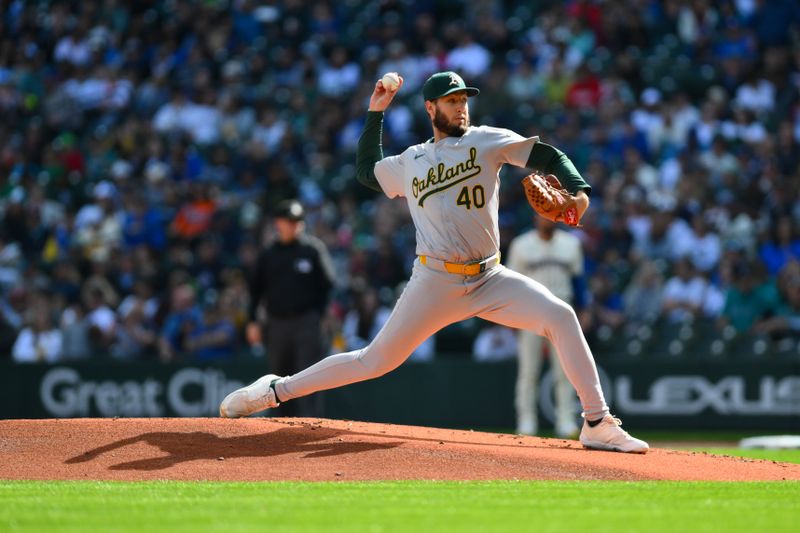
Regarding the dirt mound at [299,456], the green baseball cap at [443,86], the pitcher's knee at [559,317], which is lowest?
the dirt mound at [299,456]

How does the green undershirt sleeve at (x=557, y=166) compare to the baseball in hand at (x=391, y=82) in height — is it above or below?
below

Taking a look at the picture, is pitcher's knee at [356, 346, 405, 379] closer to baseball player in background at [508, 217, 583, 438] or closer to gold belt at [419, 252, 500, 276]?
gold belt at [419, 252, 500, 276]

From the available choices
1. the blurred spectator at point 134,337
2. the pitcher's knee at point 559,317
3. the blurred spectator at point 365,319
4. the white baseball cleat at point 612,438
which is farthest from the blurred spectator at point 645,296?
the pitcher's knee at point 559,317

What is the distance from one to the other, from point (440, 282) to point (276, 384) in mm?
1356

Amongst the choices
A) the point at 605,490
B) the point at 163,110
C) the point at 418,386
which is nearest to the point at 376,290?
the point at 418,386

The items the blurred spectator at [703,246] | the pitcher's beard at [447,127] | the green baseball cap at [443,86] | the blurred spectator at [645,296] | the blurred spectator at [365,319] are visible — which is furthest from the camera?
the blurred spectator at [703,246]

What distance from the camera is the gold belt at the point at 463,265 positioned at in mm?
7836

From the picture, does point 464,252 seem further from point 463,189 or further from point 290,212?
point 290,212

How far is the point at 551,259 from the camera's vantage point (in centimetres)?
1278

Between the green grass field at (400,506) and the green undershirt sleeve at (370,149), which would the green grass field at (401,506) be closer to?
the green grass field at (400,506)

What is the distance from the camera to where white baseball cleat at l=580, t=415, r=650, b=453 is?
26.7 ft

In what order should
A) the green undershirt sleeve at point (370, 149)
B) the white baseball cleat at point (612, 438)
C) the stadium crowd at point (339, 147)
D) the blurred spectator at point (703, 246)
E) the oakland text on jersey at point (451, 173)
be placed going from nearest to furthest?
the oakland text on jersey at point (451, 173), the white baseball cleat at point (612, 438), the green undershirt sleeve at point (370, 149), the blurred spectator at point (703, 246), the stadium crowd at point (339, 147)

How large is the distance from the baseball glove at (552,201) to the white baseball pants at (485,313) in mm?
533

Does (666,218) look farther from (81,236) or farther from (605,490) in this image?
(605,490)
